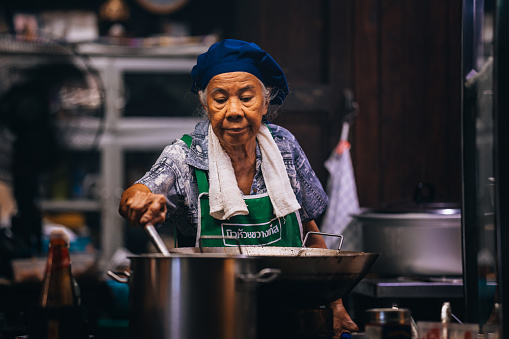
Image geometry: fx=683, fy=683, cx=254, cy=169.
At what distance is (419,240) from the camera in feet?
8.02

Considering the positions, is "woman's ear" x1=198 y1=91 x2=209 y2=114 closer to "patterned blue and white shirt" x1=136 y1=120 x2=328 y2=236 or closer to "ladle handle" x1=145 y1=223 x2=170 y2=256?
"patterned blue and white shirt" x1=136 y1=120 x2=328 y2=236

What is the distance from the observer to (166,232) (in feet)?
15.5

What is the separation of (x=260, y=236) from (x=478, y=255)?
595 mm

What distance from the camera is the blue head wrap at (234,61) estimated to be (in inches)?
73.2

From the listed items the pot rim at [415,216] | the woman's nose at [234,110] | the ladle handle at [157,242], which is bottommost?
the pot rim at [415,216]

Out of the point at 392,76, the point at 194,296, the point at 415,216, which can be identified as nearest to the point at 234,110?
the point at 194,296

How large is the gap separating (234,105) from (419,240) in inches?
38.4

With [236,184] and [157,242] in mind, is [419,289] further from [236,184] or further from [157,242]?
[157,242]

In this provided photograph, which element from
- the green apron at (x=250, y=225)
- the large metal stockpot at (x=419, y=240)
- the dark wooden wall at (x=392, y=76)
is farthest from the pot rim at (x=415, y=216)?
the dark wooden wall at (x=392, y=76)

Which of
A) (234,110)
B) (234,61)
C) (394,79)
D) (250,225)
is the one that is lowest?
(250,225)

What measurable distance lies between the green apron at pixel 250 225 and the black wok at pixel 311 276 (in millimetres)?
545

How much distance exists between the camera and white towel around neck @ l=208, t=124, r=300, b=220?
6.07ft

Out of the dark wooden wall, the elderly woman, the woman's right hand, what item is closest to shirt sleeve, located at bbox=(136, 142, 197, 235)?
the elderly woman

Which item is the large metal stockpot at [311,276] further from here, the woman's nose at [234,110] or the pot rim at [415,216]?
the pot rim at [415,216]
